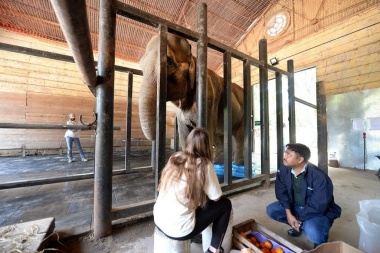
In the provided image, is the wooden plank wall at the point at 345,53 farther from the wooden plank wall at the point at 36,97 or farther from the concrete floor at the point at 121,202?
the wooden plank wall at the point at 36,97

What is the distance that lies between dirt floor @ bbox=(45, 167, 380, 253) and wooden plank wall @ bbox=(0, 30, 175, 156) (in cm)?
837

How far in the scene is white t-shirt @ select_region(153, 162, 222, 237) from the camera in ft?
4.18

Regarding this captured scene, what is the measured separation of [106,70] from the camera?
1.71 m

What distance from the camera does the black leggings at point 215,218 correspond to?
1.38 metres

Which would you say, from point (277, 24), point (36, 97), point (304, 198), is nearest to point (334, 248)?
point (304, 198)

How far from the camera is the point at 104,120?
173 cm

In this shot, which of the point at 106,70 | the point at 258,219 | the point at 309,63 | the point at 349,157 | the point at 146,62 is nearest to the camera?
the point at 106,70

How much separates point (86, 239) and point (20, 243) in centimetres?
52

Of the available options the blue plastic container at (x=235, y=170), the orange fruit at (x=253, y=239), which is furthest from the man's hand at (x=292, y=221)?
the blue plastic container at (x=235, y=170)

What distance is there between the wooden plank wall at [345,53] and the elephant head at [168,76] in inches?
221

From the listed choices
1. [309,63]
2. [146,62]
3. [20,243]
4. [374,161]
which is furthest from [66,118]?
[374,161]

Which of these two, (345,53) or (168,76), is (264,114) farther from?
(345,53)

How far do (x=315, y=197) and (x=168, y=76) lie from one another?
222 centimetres

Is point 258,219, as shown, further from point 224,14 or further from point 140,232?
point 224,14
